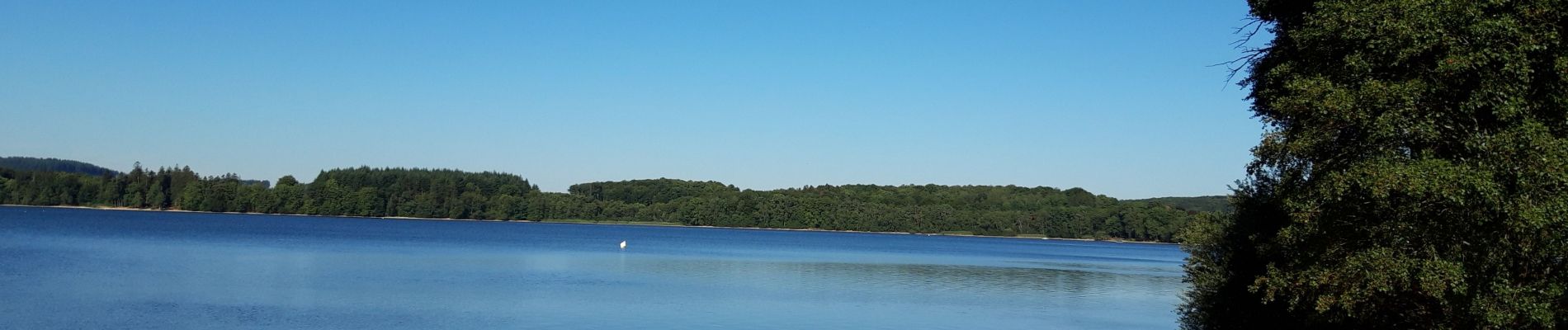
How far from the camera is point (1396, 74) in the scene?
1461 centimetres

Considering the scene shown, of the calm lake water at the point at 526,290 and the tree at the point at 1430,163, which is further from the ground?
the tree at the point at 1430,163

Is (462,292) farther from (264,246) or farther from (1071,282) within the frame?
(264,246)

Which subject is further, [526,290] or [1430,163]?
[526,290]

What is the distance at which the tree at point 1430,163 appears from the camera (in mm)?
13219

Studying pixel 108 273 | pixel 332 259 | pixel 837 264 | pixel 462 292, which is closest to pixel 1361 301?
pixel 462 292

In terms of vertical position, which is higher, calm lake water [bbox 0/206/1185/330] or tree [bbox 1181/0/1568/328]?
tree [bbox 1181/0/1568/328]

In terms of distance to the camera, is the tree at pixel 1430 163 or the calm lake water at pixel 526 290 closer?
the tree at pixel 1430 163

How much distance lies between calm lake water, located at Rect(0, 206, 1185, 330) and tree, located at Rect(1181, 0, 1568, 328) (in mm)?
18856

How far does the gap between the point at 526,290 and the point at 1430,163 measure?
34436mm

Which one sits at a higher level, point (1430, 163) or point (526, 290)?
point (1430, 163)

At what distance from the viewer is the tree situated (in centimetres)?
1322

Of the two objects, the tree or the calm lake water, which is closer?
the tree

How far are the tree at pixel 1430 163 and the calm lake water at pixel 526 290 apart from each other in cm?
1886

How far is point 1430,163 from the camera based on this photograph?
1335 centimetres
